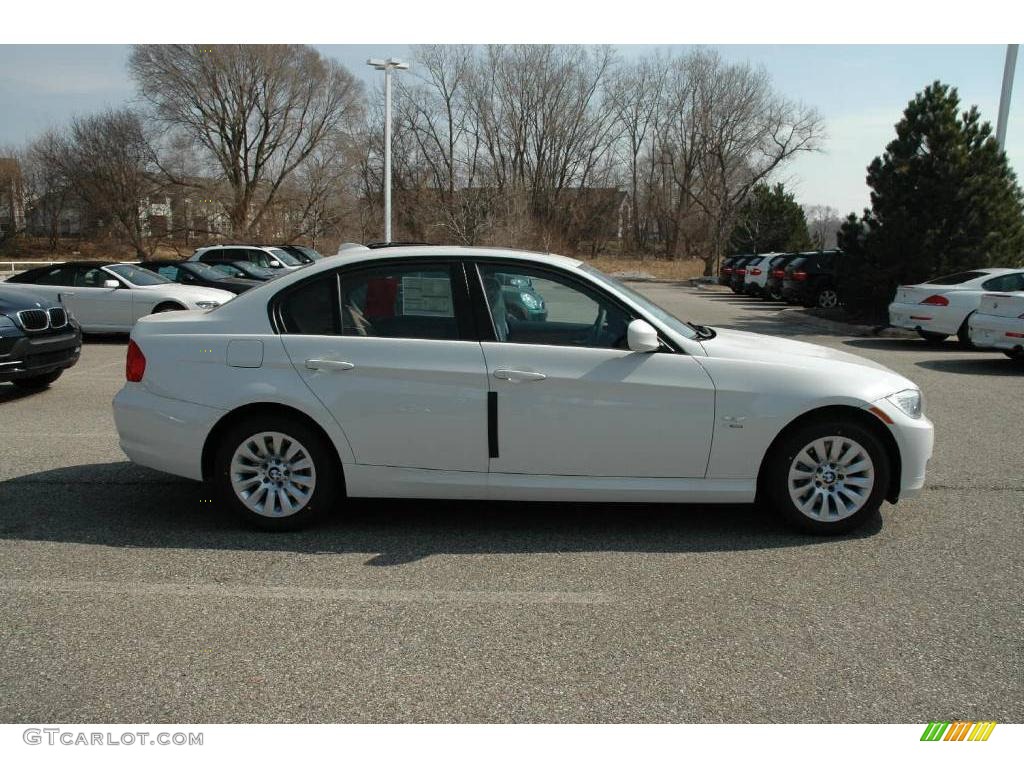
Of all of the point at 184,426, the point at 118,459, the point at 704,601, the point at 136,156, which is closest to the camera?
the point at 704,601

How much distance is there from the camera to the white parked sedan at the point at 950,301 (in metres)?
14.9

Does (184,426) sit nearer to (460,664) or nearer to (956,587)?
(460,664)

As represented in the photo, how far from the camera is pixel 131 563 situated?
464cm

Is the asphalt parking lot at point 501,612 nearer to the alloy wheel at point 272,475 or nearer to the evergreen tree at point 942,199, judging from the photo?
the alloy wheel at point 272,475

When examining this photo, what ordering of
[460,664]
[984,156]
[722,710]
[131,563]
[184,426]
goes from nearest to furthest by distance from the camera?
[722,710] → [460,664] → [131,563] → [184,426] → [984,156]

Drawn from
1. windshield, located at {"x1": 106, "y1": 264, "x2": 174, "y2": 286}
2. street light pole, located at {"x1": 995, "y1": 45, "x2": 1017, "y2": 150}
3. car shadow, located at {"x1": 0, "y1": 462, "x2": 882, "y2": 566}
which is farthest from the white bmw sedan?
street light pole, located at {"x1": 995, "y1": 45, "x2": 1017, "y2": 150}

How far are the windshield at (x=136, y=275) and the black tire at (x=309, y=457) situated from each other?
1143 centimetres

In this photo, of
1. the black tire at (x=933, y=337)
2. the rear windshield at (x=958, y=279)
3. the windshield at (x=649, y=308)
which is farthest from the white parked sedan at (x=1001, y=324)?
the windshield at (x=649, y=308)

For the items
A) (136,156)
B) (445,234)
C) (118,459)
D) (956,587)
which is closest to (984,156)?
(956,587)

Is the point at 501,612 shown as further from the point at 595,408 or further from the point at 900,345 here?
the point at 900,345

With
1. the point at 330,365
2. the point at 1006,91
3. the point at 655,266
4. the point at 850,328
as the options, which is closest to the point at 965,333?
the point at 850,328

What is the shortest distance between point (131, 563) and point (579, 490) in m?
2.50

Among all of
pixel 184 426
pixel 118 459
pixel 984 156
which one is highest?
pixel 984 156

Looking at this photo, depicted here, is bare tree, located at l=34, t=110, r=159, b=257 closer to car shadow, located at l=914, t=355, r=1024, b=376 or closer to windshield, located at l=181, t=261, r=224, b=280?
windshield, located at l=181, t=261, r=224, b=280
